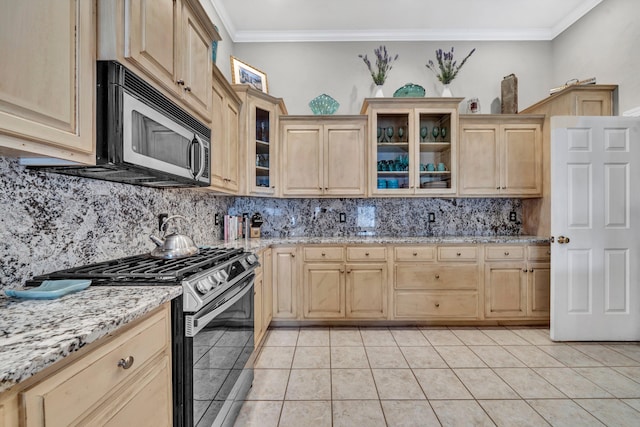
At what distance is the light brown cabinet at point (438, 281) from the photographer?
3.16 m

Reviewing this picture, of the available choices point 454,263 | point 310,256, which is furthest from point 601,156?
point 310,256

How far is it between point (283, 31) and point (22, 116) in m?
3.50

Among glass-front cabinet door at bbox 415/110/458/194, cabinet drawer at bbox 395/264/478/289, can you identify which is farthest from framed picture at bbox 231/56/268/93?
cabinet drawer at bbox 395/264/478/289

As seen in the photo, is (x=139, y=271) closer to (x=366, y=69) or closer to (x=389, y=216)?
(x=389, y=216)

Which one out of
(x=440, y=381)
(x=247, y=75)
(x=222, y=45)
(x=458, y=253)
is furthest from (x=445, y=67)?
(x=440, y=381)

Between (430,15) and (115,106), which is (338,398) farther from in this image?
(430,15)

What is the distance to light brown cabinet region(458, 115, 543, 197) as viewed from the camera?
3416 mm

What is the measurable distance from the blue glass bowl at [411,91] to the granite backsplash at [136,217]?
1228 millimetres

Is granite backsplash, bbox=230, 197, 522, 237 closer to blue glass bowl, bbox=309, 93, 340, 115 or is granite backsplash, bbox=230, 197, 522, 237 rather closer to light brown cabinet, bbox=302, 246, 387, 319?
light brown cabinet, bbox=302, 246, 387, 319

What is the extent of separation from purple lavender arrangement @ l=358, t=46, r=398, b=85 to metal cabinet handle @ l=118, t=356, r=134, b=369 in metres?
3.51

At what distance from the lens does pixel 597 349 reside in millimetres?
2631

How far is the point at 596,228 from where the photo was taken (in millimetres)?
2779

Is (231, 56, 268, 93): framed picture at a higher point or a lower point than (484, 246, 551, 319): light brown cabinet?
higher

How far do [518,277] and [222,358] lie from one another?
3.05 metres
